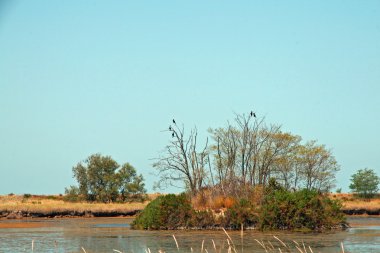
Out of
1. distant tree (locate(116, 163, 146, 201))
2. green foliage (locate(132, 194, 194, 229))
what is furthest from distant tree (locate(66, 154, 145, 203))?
green foliage (locate(132, 194, 194, 229))

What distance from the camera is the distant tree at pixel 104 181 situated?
66.2 m

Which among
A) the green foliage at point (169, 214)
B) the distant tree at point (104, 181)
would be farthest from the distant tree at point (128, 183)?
the green foliage at point (169, 214)

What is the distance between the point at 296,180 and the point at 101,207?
56.0 ft

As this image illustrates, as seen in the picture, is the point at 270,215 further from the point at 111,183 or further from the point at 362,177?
the point at 362,177

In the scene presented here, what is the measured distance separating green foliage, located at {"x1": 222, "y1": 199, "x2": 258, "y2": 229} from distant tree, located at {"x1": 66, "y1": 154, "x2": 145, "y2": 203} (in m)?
35.6

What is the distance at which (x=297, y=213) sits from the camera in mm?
30125

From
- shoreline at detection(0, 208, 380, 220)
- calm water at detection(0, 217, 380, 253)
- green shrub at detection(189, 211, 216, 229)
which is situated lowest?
calm water at detection(0, 217, 380, 253)

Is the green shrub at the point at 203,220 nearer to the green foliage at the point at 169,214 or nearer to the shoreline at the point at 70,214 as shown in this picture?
the green foliage at the point at 169,214

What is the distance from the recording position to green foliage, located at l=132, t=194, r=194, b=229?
105ft

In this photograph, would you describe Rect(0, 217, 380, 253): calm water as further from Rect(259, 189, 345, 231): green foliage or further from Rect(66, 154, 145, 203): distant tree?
Rect(66, 154, 145, 203): distant tree

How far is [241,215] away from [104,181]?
37.1 meters

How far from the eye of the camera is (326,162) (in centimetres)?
6016

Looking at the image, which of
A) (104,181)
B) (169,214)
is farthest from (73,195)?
(169,214)

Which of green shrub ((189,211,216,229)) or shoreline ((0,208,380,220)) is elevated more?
shoreline ((0,208,380,220))
